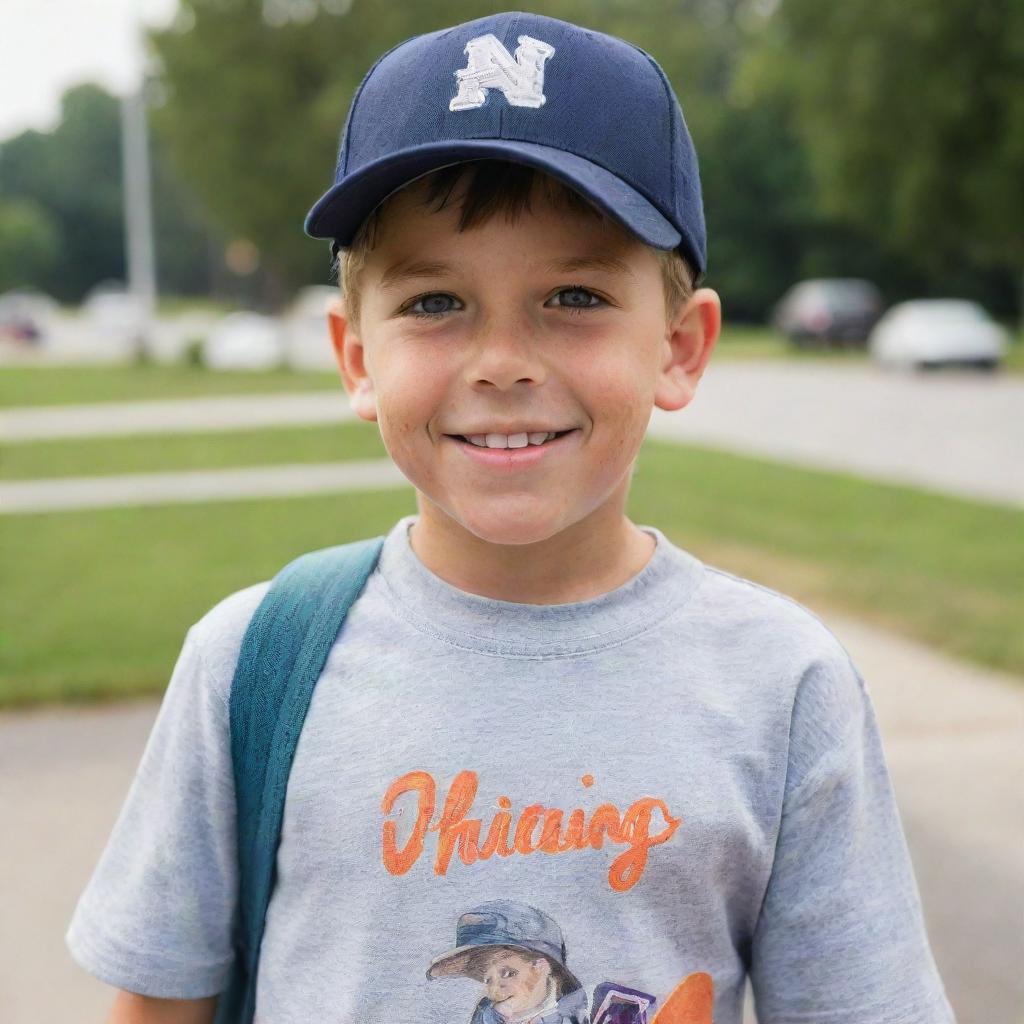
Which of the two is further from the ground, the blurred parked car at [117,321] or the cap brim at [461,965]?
the cap brim at [461,965]

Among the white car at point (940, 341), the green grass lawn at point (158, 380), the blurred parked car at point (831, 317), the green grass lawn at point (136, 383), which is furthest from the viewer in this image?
the blurred parked car at point (831, 317)

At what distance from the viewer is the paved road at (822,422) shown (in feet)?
37.7

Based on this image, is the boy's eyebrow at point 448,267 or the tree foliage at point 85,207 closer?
the boy's eyebrow at point 448,267

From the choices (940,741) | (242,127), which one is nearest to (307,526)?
(940,741)

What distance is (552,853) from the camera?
142 centimetres

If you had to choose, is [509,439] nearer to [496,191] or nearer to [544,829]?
[496,191]

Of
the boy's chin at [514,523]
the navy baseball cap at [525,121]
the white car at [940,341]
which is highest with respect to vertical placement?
the navy baseball cap at [525,121]

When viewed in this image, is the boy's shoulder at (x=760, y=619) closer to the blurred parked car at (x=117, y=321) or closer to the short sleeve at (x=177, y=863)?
the short sleeve at (x=177, y=863)

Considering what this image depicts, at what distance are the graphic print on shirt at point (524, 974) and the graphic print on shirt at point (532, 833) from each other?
60 mm

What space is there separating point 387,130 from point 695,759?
2.40 feet

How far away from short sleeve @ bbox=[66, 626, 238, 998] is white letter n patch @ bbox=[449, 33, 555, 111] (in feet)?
2.15

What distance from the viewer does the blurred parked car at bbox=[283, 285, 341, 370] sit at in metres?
29.9

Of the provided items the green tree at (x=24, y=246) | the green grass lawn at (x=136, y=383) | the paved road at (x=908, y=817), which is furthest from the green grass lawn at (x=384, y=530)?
the green tree at (x=24, y=246)

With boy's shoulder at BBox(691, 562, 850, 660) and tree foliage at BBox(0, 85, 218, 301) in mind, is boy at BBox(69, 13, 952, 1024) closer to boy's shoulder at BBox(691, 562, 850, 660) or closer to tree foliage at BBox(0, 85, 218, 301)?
boy's shoulder at BBox(691, 562, 850, 660)
